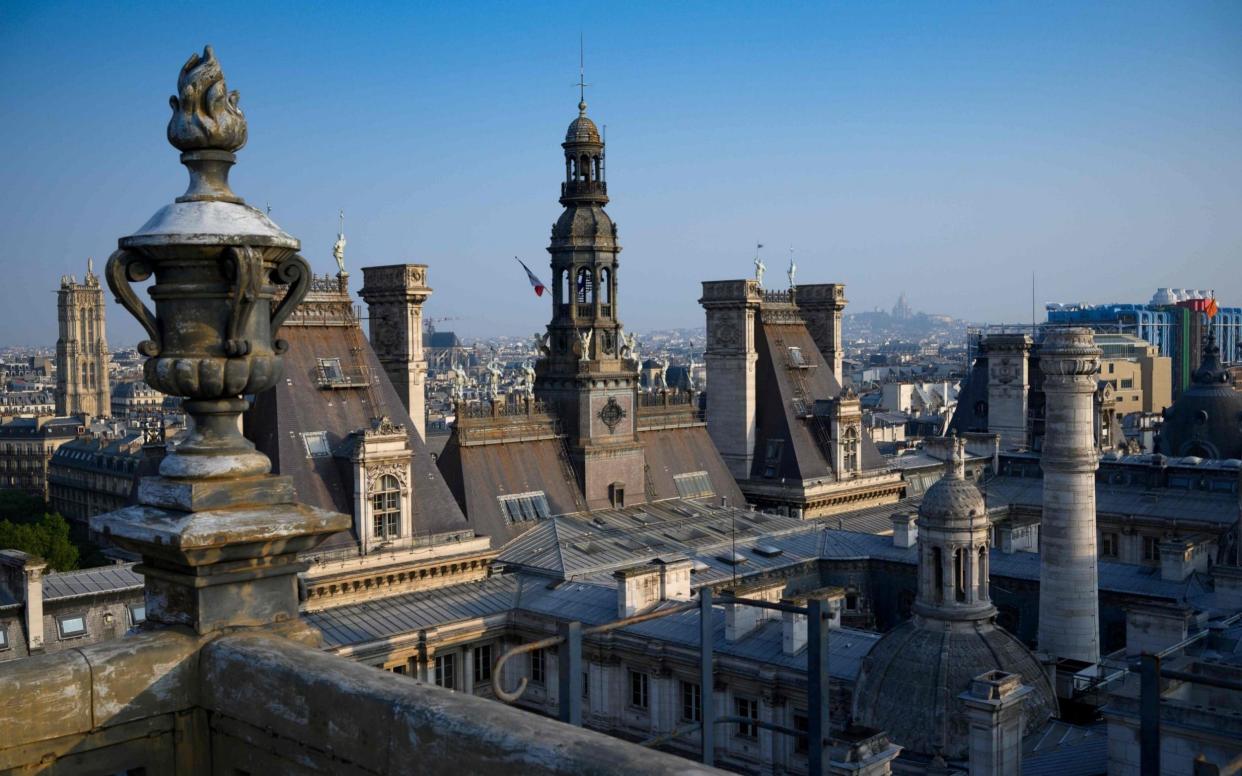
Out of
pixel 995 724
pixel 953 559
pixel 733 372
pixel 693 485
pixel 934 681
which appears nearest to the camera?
pixel 995 724

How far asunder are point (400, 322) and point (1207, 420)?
52.8 m

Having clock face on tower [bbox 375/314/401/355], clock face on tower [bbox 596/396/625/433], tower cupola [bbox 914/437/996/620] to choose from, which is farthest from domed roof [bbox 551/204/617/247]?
tower cupola [bbox 914/437/996/620]

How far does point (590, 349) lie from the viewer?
5600 centimetres

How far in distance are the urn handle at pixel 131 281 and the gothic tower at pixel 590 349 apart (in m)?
44.3

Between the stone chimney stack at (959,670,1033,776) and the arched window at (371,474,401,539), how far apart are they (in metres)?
23.3

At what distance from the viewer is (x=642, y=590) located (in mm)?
40094

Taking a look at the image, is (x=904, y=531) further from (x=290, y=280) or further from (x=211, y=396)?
(x=211, y=396)

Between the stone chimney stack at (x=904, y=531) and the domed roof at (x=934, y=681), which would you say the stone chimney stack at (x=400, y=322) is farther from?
the domed roof at (x=934, y=681)

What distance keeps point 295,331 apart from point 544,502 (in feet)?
42.1

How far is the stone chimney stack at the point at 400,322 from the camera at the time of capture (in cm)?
5206

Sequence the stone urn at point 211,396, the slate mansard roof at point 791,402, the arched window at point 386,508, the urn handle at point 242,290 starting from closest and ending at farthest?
the stone urn at point 211,396, the urn handle at point 242,290, the arched window at point 386,508, the slate mansard roof at point 791,402

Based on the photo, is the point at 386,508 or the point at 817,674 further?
the point at 386,508

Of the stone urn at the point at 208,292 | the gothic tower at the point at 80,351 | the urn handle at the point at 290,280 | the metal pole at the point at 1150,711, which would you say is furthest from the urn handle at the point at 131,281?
the gothic tower at the point at 80,351

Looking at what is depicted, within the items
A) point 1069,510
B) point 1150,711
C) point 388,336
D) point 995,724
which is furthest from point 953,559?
point 388,336
